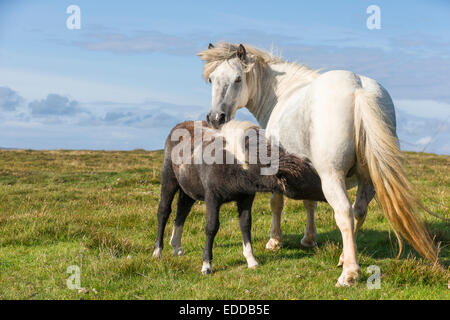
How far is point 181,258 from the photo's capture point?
19.9 ft

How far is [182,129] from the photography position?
672cm

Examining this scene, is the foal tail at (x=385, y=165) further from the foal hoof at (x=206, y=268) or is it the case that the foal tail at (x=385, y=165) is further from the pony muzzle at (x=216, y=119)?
the foal hoof at (x=206, y=268)

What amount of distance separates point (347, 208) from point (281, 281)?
124 cm

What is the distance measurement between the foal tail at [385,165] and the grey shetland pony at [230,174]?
712 mm

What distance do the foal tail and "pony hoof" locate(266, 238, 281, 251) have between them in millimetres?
2248

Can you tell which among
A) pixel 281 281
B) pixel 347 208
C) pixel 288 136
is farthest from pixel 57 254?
pixel 347 208

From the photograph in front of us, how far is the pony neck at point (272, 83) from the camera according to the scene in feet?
21.4

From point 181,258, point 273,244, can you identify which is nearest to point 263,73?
point 273,244

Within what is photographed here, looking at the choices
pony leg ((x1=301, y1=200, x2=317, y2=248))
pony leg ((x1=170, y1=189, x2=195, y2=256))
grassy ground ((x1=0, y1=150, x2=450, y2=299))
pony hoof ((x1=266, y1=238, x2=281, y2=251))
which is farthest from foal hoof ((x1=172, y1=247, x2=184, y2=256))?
pony leg ((x1=301, y1=200, x2=317, y2=248))

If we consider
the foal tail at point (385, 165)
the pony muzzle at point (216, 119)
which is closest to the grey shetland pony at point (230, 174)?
the pony muzzle at point (216, 119)

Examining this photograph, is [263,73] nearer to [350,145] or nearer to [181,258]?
[350,145]

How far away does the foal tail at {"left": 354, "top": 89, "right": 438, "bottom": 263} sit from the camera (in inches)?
198

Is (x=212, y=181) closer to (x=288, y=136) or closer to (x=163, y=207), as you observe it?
(x=288, y=136)
